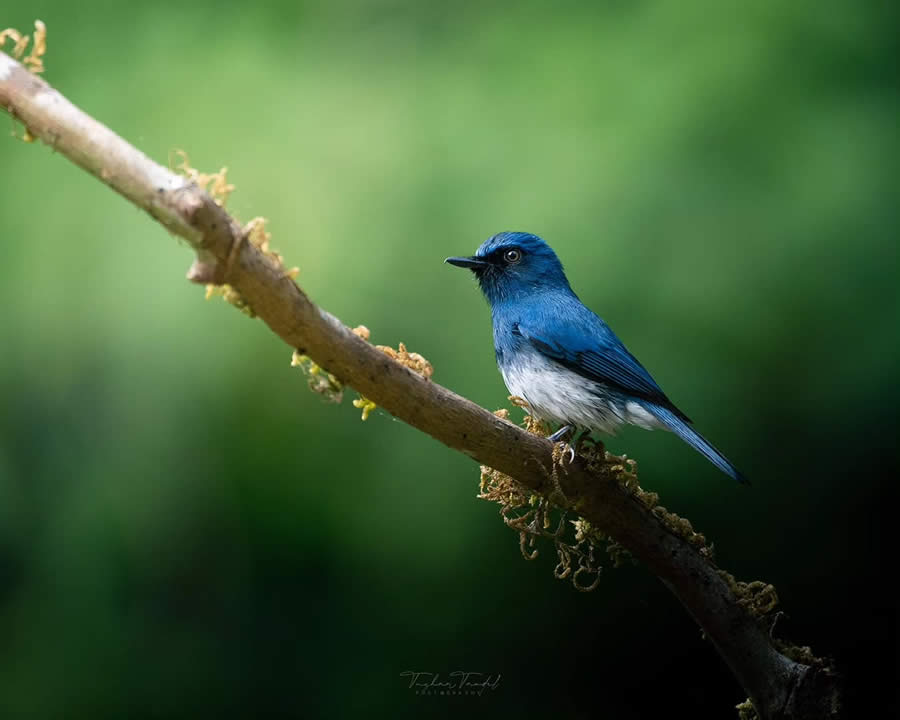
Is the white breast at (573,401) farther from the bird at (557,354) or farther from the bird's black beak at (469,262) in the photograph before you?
the bird's black beak at (469,262)

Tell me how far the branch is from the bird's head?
860mm

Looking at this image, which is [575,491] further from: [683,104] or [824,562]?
[683,104]

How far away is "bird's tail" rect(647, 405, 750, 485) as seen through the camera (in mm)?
2410

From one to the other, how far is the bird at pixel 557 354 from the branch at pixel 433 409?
0.99ft

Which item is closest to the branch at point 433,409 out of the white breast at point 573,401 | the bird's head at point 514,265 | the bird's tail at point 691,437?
the bird's tail at point 691,437

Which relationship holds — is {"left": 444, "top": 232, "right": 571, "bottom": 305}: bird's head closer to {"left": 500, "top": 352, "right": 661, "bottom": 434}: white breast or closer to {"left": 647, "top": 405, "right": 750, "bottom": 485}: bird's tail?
{"left": 500, "top": 352, "right": 661, "bottom": 434}: white breast

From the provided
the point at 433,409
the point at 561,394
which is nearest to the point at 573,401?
the point at 561,394

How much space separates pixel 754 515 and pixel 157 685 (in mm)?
1928

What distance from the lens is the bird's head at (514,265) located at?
297 centimetres

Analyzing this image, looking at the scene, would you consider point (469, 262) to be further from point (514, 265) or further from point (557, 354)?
point (557, 354)

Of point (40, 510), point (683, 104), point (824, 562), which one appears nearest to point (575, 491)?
point (824, 562)

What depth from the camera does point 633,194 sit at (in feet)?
10.1

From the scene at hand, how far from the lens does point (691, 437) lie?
2543 millimetres

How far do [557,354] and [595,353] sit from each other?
106mm
